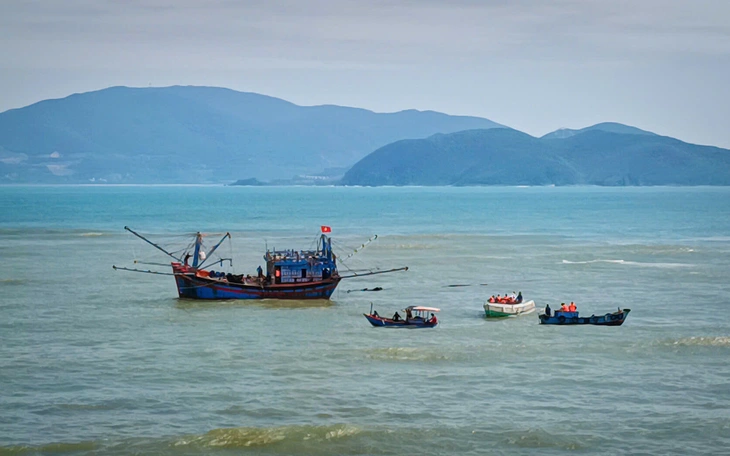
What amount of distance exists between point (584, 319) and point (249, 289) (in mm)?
26277

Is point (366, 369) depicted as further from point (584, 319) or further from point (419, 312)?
point (584, 319)

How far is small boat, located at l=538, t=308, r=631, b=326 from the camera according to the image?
66625 millimetres

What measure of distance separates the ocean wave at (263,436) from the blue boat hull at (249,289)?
3713cm

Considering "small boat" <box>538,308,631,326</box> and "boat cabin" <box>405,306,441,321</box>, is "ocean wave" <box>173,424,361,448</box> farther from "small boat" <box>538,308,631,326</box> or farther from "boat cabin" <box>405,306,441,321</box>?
"small boat" <box>538,308,631,326</box>

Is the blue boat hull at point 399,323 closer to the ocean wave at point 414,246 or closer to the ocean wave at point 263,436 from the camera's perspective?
the ocean wave at point 263,436

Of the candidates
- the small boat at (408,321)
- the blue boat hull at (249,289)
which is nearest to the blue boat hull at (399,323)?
the small boat at (408,321)

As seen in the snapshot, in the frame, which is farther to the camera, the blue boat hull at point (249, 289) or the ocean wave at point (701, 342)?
the blue boat hull at point (249, 289)

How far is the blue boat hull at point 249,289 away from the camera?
80.0m

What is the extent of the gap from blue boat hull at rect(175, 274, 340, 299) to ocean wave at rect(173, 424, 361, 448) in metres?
37.1

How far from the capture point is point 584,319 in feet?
220

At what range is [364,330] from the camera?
66.1 metres

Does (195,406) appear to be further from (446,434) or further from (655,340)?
(655,340)

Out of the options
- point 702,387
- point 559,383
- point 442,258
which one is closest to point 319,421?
point 559,383

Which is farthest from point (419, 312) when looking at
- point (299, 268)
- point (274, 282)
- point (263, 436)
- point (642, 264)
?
point (642, 264)
